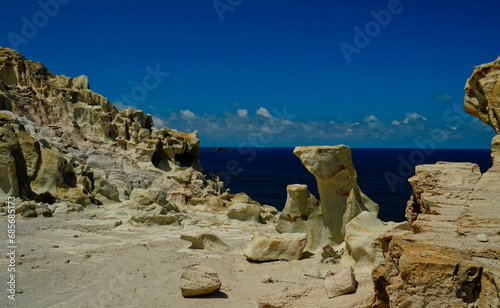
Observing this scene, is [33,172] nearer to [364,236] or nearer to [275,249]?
[275,249]

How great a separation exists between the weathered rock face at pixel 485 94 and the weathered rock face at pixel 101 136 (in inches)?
707

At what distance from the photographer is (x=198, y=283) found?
7227 mm

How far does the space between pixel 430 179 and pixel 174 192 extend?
1990cm

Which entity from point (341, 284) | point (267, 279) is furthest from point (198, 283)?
point (341, 284)

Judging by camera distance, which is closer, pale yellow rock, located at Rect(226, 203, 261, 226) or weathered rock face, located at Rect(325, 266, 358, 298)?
weathered rock face, located at Rect(325, 266, 358, 298)

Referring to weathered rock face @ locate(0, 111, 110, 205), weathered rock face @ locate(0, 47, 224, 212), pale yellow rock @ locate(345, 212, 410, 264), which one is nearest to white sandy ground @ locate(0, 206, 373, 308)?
pale yellow rock @ locate(345, 212, 410, 264)

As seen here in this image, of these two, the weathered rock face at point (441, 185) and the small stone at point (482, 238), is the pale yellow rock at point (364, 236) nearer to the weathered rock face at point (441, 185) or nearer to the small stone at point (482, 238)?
the weathered rock face at point (441, 185)

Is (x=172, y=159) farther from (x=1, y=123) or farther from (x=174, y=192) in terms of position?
(x=1, y=123)

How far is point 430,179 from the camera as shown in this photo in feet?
24.1

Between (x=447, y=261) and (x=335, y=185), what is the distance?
7.31 m

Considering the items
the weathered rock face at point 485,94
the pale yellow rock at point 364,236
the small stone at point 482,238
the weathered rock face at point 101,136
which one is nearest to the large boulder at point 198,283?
the pale yellow rock at point 364,236

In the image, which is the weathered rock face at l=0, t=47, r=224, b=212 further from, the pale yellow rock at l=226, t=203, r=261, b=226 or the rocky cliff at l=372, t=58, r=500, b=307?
the rocky cliff at l=372, t=58, r=500, b=307

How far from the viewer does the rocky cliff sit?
366 centimetres

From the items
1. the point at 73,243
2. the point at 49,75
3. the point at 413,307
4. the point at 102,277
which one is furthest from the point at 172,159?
the point at 413,307
